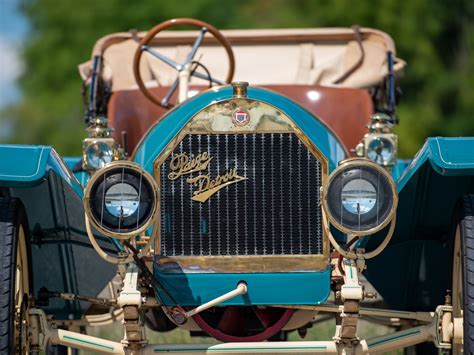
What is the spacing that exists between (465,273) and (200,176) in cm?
113

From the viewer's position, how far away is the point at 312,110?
7.70m

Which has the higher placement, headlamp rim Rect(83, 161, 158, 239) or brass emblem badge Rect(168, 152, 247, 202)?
brass emblem badge Rect(168, 152, 247, 202)

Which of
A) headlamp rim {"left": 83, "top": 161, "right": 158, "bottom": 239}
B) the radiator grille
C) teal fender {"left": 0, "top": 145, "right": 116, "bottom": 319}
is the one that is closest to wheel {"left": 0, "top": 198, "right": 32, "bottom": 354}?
teal fender {"left": 0, "top": 145, "right": 116, "bottom": 319}

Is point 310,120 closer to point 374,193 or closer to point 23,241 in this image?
point 374,193

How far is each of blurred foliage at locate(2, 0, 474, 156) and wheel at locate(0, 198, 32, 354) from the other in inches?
785

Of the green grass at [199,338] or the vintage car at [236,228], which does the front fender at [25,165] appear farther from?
the green grass at [199,338]

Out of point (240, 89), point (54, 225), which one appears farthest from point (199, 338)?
point (240, 89)

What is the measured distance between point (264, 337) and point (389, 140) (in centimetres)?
126

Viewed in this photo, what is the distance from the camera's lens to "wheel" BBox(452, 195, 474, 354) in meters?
5.41

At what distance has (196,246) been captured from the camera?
18.5 ft

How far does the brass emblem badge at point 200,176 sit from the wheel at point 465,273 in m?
0.91

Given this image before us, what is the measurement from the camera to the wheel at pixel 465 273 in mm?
5406

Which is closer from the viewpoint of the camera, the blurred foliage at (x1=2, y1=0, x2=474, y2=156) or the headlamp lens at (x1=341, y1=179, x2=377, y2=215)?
the headlamp lens at (x1=341, y1=179, x2=377, y2=215)

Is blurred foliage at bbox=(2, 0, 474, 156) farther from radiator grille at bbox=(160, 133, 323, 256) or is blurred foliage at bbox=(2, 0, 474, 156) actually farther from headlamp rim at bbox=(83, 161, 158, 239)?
headlamp rim at bbox=(83, 161, 158, 239)
